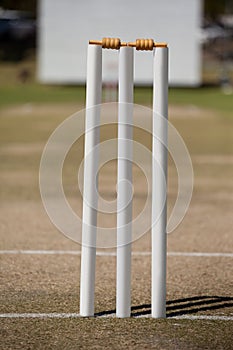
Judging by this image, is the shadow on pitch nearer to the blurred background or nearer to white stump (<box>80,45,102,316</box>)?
white stump (<box>80,45,102,316</box>)

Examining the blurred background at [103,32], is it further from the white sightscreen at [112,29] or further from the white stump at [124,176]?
the white stump at [124,176]

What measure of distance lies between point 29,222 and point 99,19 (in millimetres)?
39464

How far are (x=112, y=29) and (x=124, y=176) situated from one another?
142ft

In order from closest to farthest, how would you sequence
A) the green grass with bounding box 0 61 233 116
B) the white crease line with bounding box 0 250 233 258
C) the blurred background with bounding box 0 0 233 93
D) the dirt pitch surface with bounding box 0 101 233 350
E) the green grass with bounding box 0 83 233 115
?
the dirt pitch surface with bounding box 0 101 233 350
the white crease line with bounding box 0 250 233 258
the green grass with bounding box 0 83 233 115
the green grass with bounding box 0 61 233 116
the blurred background with bounding box 0 0 233 93

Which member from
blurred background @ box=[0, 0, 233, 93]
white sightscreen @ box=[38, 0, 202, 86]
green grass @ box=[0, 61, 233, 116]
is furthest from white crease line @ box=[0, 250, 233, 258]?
white sightscreen @ box=[38, 0, 202, 86]

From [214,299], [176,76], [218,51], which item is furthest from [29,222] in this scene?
[218,51]

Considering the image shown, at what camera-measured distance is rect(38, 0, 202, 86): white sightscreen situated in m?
47.9

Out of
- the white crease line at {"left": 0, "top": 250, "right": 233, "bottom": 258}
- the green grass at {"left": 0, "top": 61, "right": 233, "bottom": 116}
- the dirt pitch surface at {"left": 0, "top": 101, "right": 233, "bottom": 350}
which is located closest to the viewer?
the dirt pitch surface at {"left": 0, "top": 101, "right": 233, "bottom": 350}

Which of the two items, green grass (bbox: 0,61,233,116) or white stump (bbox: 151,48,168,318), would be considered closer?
white stump (bbox: 151,48,168,318)

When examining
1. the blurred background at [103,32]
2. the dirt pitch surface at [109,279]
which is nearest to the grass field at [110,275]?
the dirt pitch surface at [109,279]

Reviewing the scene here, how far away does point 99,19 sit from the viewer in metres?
48.5

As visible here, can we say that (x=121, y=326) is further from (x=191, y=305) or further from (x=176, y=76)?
(x=176, y=76)

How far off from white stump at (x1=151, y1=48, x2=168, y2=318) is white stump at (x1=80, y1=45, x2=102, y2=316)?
0.33 m

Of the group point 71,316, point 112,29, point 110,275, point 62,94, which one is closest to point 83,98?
point 62,94
